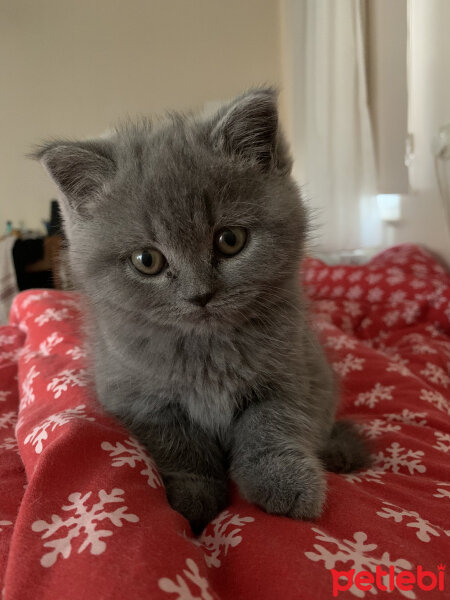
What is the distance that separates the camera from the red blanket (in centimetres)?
52

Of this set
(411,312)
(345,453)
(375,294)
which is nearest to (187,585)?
(345,453)

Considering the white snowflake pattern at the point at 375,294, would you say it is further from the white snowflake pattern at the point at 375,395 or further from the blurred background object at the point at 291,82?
the white snowflake pattern at the point at 375,395

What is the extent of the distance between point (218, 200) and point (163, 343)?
26 cm

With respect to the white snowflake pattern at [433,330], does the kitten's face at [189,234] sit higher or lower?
higher

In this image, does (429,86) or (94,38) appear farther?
(94,38)

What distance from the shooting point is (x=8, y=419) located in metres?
1.13

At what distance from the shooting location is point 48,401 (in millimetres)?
1018

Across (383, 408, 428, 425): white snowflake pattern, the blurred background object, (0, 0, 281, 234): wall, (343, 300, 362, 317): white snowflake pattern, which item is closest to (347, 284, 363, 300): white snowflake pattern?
(343, 300, 362, 317): white snowflake pattern

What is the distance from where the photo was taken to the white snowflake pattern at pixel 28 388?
1083 mm

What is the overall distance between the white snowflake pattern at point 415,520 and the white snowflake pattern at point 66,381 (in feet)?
2.18

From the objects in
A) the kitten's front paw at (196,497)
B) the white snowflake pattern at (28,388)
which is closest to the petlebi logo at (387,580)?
the kitten's front paw at (196,497)

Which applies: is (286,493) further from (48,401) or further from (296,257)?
(48,401)

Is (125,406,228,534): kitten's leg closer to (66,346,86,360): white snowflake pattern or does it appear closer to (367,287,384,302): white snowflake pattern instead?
(66,346,86,360): white snowflake pattern

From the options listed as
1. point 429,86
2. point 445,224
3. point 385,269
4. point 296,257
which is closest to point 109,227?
point 296,257
